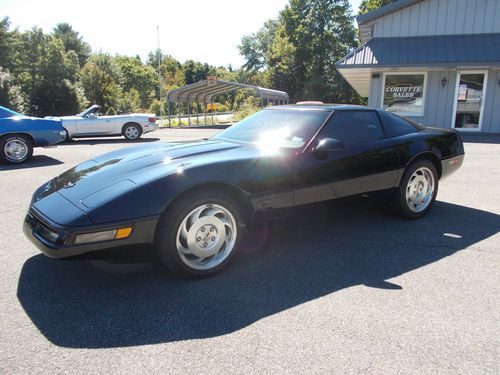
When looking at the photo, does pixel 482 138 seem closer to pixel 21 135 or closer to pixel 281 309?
pixel 281 309

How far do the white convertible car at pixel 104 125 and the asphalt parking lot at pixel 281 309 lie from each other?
10.1 m

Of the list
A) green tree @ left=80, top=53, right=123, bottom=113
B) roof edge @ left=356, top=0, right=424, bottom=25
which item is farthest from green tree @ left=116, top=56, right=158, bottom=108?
roof edge @ left=356, top=0, right=424, bottom=25

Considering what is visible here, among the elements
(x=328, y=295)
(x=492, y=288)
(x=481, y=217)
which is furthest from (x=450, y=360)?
(x=481, y=217)

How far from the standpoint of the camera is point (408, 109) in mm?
14500

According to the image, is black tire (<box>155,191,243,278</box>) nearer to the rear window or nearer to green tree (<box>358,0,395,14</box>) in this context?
the rear window

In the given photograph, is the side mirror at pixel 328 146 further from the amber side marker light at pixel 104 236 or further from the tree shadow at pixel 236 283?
the amber side marker light at pixel 104 236

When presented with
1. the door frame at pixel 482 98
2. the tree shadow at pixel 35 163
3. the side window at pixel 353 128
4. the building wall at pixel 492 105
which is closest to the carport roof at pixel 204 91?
the door frame at pixel 482 98

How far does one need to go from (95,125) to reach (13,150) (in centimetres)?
523

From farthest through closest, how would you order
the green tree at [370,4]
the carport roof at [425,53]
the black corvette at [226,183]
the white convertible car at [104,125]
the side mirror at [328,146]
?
1. the green tree at [370,4]
2. the white convertible car at [104,125]
3. the carport roof at [425,53]
4. the side mirror at [328,146]
5. the black corvette at [226,183]

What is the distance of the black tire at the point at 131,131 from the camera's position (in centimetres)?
1402

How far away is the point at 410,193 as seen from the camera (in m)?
4.38

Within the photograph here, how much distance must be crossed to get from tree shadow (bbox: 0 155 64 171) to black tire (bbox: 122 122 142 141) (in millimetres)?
4533

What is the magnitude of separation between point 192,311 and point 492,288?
2.16 meters

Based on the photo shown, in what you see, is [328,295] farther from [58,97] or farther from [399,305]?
[58,97]
